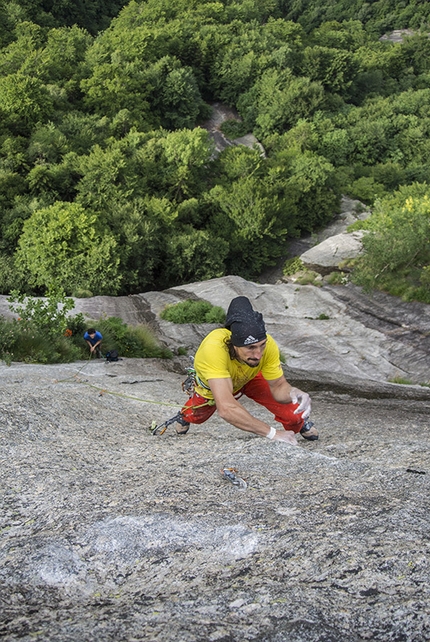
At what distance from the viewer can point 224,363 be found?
537 centimetres

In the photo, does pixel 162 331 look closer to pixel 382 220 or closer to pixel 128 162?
pixel 382 220

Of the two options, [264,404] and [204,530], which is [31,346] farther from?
[204,530]

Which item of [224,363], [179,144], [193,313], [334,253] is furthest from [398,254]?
[224,363]

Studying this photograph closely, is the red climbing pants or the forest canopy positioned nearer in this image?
the red climbing pants

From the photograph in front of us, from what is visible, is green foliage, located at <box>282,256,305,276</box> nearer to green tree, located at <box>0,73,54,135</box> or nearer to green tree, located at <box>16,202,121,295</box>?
green tree, located at <box>16,202,121,295</box>

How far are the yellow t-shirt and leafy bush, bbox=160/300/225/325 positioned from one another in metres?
18.8

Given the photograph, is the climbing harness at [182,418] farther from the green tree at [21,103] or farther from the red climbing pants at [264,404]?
the green tree at [21,103]

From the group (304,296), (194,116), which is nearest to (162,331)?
(304,296)

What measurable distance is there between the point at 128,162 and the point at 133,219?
7583mm

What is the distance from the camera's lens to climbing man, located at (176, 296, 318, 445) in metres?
5.06

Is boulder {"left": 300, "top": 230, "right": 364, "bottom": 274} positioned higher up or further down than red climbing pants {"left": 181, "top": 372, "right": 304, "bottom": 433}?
further down

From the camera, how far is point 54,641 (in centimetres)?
267

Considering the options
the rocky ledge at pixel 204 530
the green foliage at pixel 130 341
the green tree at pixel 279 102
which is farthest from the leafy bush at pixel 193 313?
the green tree at pixel 279 102

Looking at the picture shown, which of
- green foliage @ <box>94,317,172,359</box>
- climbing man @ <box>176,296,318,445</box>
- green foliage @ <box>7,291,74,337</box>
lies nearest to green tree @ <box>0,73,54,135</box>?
green foliage @ <box>94,317,172,359</box>
